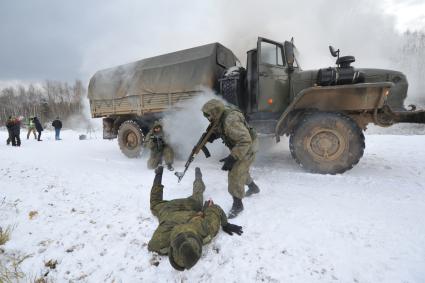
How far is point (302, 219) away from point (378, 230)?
0.77 metres

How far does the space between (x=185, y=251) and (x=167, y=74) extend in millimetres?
5352

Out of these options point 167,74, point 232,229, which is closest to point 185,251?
point 232,229

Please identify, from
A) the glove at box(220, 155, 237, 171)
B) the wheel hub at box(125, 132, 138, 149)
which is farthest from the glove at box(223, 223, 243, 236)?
the wheel hub at box(125, 132, 138, 149)

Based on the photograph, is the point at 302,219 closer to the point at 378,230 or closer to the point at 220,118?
the point at 378,230

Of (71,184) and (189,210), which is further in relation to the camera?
(71,184)

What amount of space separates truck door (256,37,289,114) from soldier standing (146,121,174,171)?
2405mm

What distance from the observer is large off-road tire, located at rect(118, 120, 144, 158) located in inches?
279

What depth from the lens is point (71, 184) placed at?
4664mm

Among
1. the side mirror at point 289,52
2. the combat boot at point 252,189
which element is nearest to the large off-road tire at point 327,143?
the side mirror at point 289,52

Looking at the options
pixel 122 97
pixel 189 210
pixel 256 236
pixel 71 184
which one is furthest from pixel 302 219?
pixel 122 97

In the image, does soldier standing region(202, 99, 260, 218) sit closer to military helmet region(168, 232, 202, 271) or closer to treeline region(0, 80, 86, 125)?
military helmet region(168, 232, 202, 271)

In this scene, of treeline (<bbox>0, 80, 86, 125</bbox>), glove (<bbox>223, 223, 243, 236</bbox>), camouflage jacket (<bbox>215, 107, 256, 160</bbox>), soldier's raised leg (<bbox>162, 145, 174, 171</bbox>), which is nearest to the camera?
glove (<bbox>223, 223, 243, 236</bbox>)

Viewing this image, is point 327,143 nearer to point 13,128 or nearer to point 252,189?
point 252,189

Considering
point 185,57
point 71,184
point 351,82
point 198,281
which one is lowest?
point 198,281
